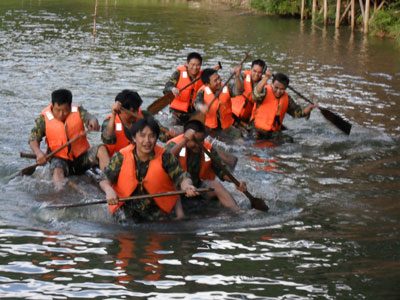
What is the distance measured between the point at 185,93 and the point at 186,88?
4.9 inches

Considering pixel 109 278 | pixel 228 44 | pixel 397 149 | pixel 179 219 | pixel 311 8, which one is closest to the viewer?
pixel 109 278

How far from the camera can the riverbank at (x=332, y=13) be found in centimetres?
2656

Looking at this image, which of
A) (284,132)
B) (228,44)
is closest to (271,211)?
(284,132)

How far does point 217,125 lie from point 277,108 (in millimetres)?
1055

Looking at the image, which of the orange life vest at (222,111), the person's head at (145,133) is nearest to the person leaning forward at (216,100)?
the orange life vest at (222,111)

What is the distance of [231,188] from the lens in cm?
935

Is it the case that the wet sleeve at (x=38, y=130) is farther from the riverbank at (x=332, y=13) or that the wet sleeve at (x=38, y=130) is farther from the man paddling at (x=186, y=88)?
the riverbank at (x=332, y=13)

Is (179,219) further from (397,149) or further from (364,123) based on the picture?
(364,123)

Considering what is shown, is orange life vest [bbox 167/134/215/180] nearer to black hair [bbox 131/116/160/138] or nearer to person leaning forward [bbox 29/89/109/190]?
black hair [bbox 131/116/160/138]

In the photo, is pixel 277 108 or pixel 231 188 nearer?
pixel 231 188

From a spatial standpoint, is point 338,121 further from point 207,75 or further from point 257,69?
point 207,75

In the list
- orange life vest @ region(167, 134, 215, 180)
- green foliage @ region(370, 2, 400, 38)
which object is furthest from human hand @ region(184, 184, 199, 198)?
green foliage @ region(370, 2, 400, 38)

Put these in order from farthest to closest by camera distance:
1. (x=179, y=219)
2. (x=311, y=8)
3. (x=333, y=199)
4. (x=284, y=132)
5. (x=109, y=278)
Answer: (x=311, y=8)
(x=284, y=132)
(x=333, y=199)
(x=179, y=219)
(x=109, y=278)

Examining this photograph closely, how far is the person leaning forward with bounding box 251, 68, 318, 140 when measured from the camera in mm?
11859
